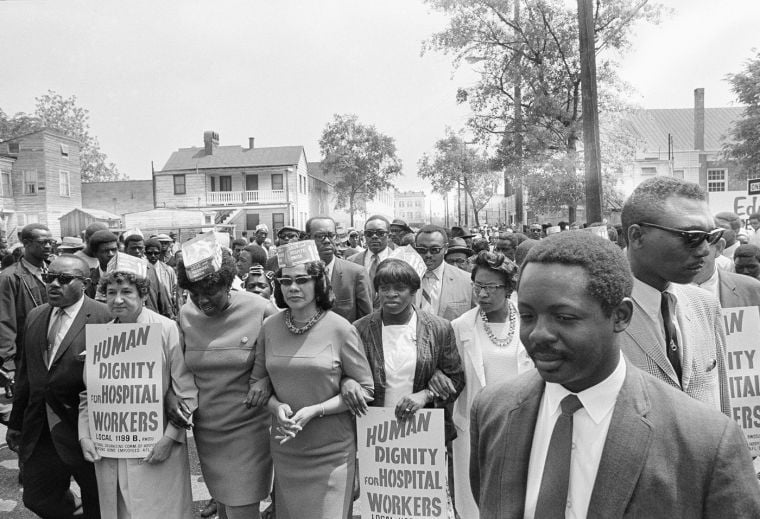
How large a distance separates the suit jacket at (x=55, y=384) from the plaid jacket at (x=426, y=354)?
5.90 feet

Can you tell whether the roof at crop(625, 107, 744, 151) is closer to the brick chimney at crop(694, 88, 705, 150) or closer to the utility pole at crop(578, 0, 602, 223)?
the brick chimney at crop(694, 88, 705, 150)

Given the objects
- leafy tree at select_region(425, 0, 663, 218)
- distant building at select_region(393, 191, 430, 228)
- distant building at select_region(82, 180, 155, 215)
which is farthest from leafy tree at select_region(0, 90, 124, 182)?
distant building at select_region(393, 191, 430, 228)

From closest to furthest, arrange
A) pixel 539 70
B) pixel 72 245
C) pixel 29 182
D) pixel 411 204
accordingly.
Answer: pixel 72 245
pixel 539 70
pixel 29 182
pixel 411 204

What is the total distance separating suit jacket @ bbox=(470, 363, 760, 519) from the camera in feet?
4.33

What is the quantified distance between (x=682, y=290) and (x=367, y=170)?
134ft

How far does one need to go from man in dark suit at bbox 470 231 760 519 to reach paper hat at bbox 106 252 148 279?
2634 mm

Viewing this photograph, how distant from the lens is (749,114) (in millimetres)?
25406

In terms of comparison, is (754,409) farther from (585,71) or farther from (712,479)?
(585,71)

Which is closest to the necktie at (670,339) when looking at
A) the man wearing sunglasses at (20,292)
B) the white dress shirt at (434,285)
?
the white dress shirt at (434,285)

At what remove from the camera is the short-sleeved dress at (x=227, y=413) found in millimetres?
3346

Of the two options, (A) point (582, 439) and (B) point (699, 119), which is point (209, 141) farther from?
(A) point (582, 439)

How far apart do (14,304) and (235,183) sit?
136 feet

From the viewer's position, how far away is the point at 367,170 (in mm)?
42469

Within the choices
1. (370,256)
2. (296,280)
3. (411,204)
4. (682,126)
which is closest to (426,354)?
(296,280)
